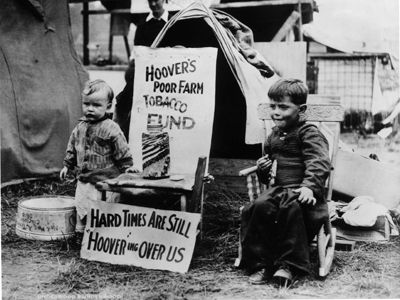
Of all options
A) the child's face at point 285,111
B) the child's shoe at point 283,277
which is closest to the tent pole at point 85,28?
the child's face at point 285,111

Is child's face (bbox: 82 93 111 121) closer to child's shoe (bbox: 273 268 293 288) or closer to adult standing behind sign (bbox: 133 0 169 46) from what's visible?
child's shoe (bbox: 273 268 293 288)

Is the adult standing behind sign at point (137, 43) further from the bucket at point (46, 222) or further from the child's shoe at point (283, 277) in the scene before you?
the child's shoe at point (283, 277)

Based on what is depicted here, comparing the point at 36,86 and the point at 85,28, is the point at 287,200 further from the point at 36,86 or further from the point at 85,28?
the point at 85,28

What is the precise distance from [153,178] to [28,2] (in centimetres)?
355

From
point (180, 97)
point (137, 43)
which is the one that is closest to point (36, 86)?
point (137, 43)

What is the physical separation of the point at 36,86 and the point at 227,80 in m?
2.40

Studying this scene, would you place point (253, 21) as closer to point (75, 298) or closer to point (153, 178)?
point (153, 178)

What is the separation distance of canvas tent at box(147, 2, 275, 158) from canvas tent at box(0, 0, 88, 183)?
1764mm

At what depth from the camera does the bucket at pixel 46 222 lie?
4207 millimetres

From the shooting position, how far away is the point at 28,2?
6.13 meters

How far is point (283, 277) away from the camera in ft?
10.7

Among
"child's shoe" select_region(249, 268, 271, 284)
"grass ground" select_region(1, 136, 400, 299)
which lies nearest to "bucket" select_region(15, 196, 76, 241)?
"grass ground" select_region(1, 136, 400, 299)

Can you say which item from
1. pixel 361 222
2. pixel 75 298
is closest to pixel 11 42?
pixel 75 298

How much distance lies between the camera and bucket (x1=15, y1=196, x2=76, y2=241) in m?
4.21
